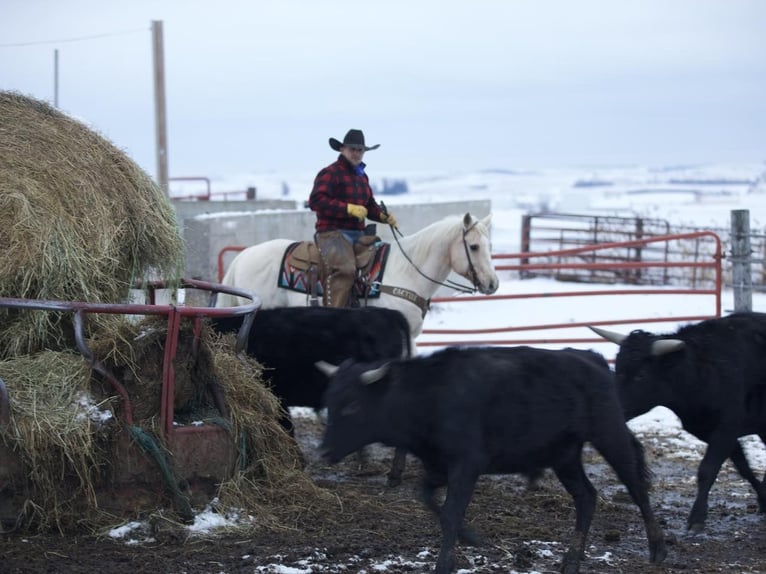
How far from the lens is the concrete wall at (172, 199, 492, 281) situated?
40.7ft

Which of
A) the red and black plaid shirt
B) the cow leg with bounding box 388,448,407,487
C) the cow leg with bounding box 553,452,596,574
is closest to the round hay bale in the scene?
the cow leg with bounding box 388,448,407,487

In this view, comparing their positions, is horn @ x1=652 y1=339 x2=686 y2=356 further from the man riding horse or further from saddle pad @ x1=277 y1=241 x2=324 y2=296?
saddle pad @ x1=277 y1=241 x2=324 y2=296

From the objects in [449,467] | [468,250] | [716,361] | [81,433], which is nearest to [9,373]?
[81,433]

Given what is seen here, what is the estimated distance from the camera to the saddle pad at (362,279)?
8.74 m

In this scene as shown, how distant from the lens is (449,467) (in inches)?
179

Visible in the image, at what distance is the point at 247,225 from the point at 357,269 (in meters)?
4.73

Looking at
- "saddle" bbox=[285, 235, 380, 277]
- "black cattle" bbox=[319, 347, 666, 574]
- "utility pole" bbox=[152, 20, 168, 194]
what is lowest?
"black cattle" bbox=[319, 347, 666, 574]

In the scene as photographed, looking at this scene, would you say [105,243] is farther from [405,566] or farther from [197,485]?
[405,566]

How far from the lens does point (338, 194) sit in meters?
8.71

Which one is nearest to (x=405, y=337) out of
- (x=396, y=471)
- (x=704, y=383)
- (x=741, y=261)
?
(x=396, y=471)

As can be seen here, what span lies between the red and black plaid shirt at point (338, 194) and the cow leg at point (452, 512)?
14.4 feet

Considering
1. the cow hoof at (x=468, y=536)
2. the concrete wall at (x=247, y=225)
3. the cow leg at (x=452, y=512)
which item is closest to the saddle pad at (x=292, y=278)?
the concrete wall at (x=247, y=225)

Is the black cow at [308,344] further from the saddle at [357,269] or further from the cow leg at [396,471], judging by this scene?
the saddle at [357,269]

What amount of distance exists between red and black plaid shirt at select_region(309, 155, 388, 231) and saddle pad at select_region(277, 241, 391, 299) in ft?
1.12
